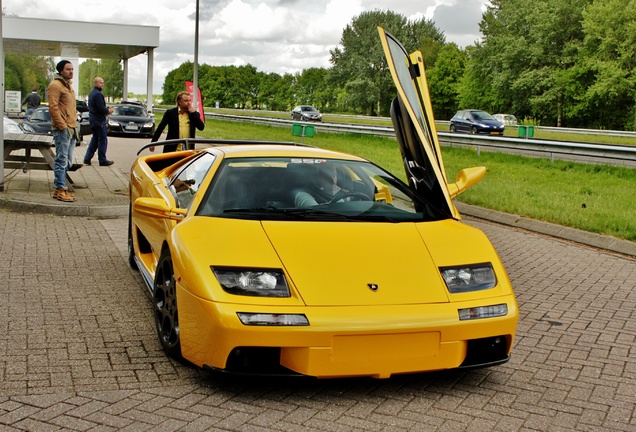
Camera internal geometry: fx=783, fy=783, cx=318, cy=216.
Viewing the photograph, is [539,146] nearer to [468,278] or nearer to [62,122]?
[62,122]

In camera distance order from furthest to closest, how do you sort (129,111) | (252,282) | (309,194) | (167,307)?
(129,111) → (309,194) → (167,307) → (252,282)

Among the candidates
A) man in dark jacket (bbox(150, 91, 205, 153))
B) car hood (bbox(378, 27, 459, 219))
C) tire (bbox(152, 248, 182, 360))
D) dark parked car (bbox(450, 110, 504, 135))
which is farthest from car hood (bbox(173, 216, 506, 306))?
dark parked car (bbox(450, 110, 504, 135))

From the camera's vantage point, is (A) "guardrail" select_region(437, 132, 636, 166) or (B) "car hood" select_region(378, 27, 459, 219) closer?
(B) "car hood" select_region(378, 27, 459, 219)

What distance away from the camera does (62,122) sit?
1090cm

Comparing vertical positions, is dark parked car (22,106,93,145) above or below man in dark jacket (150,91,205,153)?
below

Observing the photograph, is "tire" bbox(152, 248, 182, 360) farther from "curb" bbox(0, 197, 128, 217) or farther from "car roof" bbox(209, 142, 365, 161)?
"curb" bbox(0, 197, 128, 217)

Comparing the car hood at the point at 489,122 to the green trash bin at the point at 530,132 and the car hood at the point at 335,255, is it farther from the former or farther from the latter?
the car hood at the point at 335,255

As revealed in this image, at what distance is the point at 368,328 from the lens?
3.84 m

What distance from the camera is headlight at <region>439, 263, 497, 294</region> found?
4.23m

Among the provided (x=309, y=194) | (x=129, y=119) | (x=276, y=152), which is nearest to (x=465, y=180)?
(x=309, y=194)

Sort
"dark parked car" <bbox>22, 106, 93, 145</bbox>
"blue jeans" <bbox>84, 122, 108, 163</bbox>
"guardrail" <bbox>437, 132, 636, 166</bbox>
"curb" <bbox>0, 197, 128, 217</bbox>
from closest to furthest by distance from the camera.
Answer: "curb" <bbox>0, 197, 128, 217</bbox>
"blue jeans" <bbox>84, 122, 108, 163</bbox>
"guardrail" <bbox>437, 132, 636, 166</bbox>
"dark parked car" <bbox>22, 106, 93, 145</bbox>

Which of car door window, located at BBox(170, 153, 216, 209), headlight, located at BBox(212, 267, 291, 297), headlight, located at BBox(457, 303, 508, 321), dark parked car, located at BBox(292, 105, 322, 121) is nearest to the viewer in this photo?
headlight, located at BBox(212, 267, 291, 297)

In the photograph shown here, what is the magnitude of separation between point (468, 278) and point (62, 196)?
812 cm

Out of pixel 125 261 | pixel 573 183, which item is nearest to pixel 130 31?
pixel 573 183
